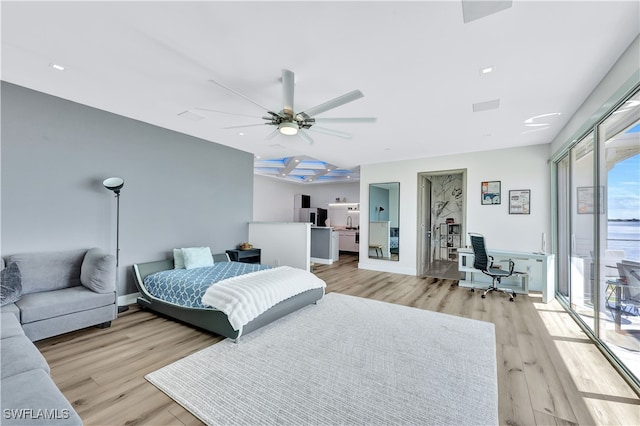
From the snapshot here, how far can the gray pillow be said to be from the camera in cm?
253

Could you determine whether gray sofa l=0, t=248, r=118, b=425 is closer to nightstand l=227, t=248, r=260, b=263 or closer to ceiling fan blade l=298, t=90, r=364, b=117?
nightstand l=227, t=248, r=260, b=263

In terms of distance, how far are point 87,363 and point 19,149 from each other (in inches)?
103

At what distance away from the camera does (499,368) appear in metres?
2.40

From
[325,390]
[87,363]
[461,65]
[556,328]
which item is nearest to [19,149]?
[87,363]

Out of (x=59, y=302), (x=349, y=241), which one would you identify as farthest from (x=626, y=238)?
(x=349, y=241)

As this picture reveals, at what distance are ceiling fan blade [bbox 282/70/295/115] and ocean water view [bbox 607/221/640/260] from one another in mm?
3218

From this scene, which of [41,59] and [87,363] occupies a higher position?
[41,59]

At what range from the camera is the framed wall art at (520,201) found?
5149 mm

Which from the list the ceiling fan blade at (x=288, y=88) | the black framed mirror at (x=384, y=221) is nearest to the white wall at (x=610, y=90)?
the ceiling fan blade at (x=288, y=88)

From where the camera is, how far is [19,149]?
3.11 meters

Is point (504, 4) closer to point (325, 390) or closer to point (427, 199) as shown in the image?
point (325, 390)

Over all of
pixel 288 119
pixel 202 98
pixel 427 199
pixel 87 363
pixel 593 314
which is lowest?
pixel 87 363

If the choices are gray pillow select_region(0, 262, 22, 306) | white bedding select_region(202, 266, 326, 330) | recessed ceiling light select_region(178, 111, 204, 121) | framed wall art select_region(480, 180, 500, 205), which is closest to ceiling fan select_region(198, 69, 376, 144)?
recessed ceiling light select_region(178, 111, 204, 121)

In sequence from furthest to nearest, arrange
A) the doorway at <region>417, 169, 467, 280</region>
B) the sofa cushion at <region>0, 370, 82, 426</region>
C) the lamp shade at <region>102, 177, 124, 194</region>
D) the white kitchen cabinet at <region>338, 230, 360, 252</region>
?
the white kitchen cabinet at <region>338, 230, 360, 252</region> < the doorway at <region>417, 169, 467, 280</region> < the lamp shade at <region>102, 177, 124, 194</region> < the sofa cushion at <region>0, 370, 82, 426</region>
